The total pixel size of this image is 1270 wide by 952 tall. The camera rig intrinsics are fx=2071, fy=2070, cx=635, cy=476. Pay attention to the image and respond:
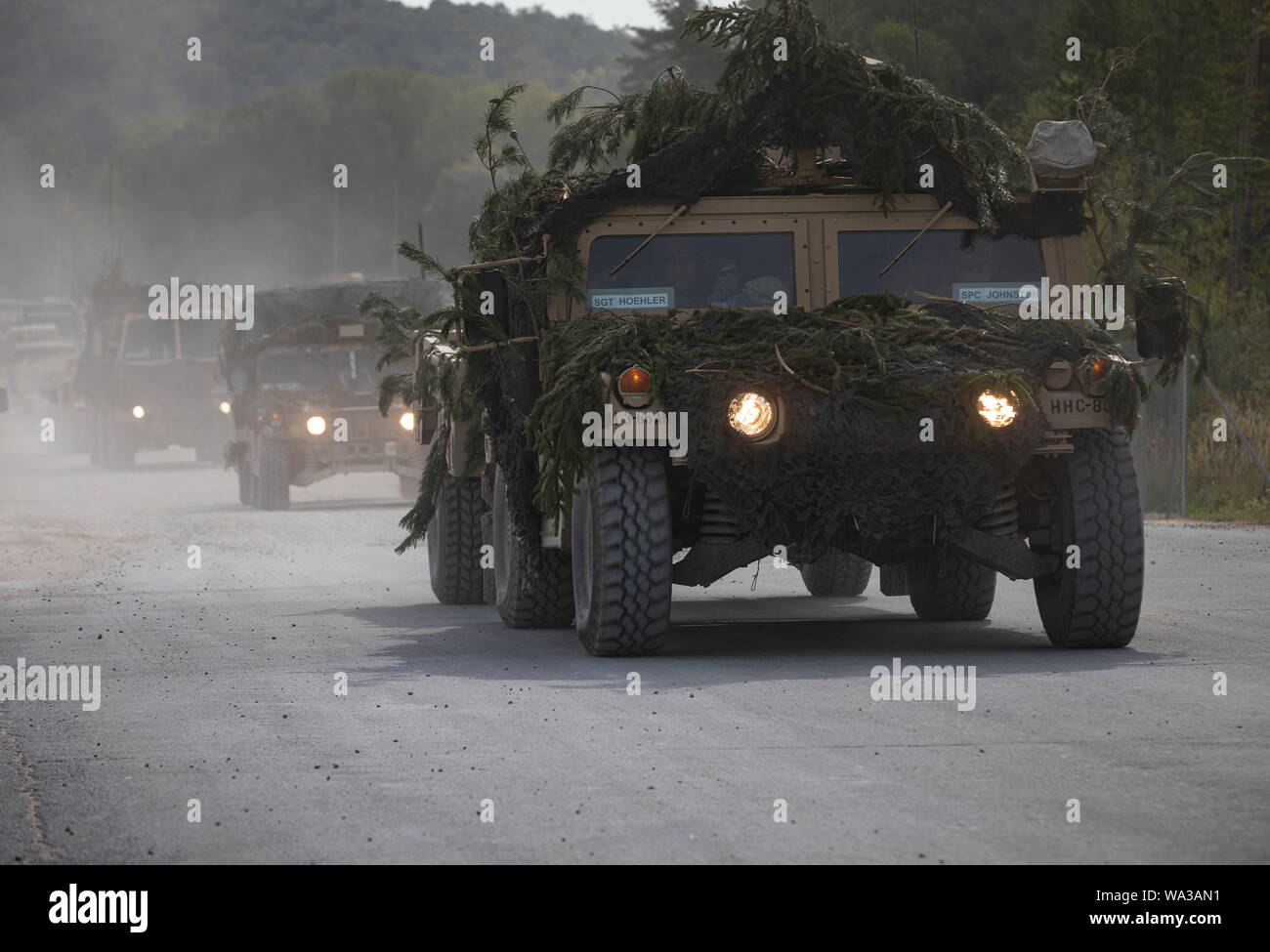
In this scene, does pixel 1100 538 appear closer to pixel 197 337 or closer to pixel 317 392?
pixel 317 392

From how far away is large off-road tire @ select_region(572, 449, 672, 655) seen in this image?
9438 millimetres

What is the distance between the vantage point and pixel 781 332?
9.59 m

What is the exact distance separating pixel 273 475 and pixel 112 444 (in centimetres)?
1492

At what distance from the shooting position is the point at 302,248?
363 feet

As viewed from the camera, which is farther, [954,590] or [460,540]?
[460,540]

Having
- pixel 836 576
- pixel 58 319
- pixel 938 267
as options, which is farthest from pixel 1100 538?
pixel 58 319

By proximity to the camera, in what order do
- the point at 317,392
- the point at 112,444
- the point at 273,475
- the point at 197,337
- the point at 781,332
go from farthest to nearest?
the point at 112,444 → the point at 197,337 → the point at 273,475 → the point at 317,392 → the point at 781,332

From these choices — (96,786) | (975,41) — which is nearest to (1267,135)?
(975,41)

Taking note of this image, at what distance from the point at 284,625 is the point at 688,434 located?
440 cm

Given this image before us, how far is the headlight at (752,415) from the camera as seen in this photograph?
930cm

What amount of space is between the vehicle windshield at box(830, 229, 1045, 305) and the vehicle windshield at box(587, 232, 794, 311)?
0.35 m

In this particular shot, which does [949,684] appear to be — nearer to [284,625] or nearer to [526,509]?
[526,509]

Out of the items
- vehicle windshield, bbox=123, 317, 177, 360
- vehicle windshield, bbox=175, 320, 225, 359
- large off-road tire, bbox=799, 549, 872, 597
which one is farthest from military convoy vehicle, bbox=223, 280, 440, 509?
large off-road tire, bbox=799, 549, 872, 597

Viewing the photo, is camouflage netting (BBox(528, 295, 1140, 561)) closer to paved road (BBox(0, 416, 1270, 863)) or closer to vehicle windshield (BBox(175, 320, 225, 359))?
paved road (BBox(0, 416, 1270, 863))
